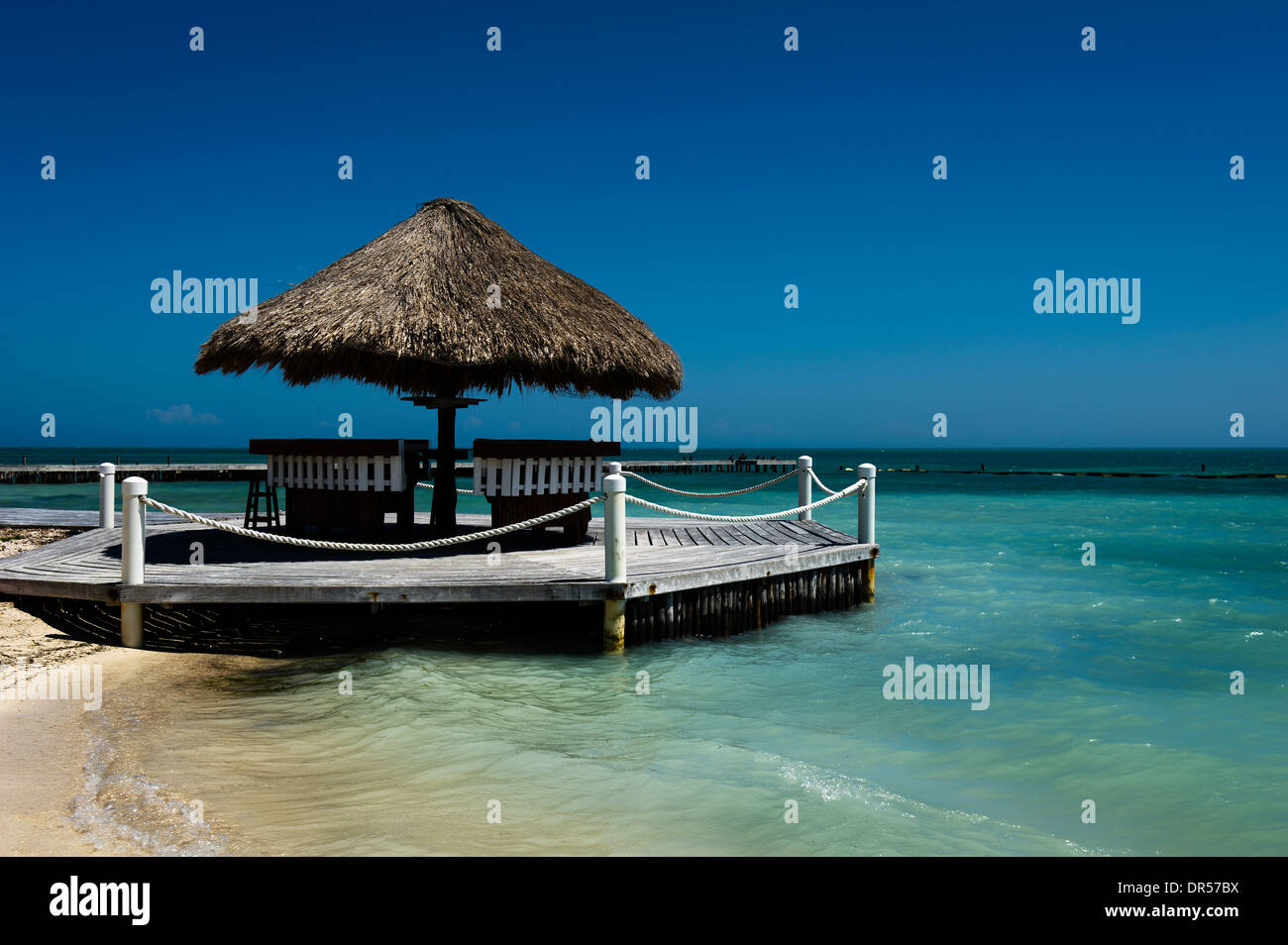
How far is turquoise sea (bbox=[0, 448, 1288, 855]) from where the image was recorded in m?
4.35

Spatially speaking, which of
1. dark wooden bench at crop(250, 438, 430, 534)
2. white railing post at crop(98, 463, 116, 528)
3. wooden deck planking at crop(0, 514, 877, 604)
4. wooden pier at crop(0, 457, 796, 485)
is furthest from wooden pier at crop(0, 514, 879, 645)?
wooden pier at crop(0, 457, 796, 485)

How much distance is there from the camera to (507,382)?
10.1m

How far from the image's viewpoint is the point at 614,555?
727cm

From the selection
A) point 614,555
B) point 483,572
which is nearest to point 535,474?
point 483,572

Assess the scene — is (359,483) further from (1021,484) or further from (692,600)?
(1021,484)

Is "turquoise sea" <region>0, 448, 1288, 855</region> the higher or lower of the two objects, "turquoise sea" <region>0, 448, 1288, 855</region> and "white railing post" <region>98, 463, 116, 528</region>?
the lower

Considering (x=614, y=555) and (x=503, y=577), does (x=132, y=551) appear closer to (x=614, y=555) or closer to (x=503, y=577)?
(x=503, y=577)

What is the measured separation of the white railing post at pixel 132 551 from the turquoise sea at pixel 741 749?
4.05 ft

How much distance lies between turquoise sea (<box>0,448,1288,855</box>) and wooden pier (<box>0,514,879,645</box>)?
355 millimetres

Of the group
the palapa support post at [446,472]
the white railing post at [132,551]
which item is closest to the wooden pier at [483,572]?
the white railing post at [132,551]

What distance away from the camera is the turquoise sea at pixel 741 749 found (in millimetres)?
4348

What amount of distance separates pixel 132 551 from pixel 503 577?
304cm

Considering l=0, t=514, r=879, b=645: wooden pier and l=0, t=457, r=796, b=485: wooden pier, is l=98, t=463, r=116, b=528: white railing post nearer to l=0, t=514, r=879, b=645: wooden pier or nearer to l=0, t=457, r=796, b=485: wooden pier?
l=0, t=514, r=879, b=645: wooden pier
